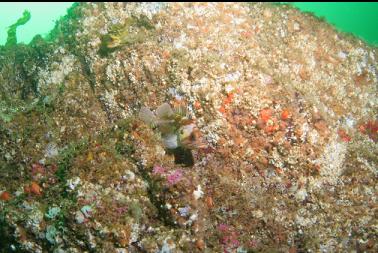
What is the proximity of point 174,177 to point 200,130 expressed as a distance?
1376 millimetres

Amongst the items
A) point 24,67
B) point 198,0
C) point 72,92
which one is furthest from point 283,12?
point 24,67

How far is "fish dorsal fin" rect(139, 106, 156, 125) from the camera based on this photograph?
606 cm

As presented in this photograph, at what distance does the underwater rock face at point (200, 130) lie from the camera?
198 inches

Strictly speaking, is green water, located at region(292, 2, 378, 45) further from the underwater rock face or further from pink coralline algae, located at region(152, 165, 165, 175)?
pink coralline algae, located at region(152, 165, 165, 175)

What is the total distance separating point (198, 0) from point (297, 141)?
462 centimetres

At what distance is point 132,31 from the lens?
7602 mm

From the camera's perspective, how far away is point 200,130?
245 inches

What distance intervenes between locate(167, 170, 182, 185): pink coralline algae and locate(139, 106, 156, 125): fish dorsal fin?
125cm

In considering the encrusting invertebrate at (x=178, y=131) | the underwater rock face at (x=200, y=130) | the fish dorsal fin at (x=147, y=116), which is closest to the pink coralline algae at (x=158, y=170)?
the underwater rock face at (x=200, y=130)

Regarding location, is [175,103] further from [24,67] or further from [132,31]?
[24,67]

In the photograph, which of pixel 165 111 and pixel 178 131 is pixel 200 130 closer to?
pixel 178 131

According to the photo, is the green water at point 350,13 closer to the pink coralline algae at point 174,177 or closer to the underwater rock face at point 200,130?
the underwater rock face at point 200,130

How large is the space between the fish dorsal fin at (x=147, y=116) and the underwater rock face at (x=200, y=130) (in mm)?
369

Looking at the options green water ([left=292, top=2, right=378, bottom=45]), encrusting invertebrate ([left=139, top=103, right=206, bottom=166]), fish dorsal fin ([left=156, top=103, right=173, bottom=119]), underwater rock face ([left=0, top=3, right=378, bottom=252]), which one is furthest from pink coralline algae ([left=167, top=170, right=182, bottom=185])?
green water ([left=292, top=2, right=378, bottom=45])
